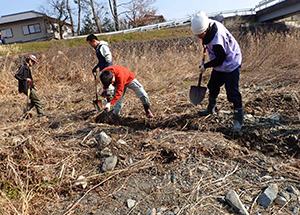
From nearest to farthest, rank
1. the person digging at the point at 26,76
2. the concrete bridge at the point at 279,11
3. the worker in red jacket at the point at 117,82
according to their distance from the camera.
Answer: the worker in red jacket at the point at 117,82 < the person digging at the point at 26,76 < the concrete bridge at the point at 279,11

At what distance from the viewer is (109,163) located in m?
2.41

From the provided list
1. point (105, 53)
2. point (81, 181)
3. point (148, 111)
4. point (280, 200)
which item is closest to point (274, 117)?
point (280, 200)

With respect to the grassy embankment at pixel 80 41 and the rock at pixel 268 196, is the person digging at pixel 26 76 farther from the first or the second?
the grassy embankment at pixel 80 41

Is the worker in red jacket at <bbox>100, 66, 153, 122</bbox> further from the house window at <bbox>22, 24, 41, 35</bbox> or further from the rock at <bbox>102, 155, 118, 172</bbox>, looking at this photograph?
the house window at <bbox>22, 24, 41, 35</bbox>

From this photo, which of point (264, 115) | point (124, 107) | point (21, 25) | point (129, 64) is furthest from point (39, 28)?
point (264, 115)

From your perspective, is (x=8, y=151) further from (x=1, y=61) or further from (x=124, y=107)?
(x=1, y=61)

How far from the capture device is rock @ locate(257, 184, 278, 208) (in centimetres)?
176

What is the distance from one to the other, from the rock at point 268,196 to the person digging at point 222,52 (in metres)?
1.08

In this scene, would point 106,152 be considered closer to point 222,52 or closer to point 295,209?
point 222,52

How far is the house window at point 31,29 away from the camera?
28203 millimetres

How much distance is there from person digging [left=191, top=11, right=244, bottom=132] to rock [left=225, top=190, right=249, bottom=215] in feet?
3.90

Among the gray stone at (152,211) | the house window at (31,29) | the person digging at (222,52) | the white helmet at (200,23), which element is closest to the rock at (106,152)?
the gray stone at (152,211)

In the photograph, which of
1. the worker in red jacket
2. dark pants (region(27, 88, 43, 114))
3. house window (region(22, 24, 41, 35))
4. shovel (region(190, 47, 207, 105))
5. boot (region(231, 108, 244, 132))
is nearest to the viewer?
boot (region(231, 108, 244, 132))

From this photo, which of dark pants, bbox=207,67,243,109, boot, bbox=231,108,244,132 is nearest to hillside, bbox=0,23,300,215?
boot, bbox=231,108,244,132
